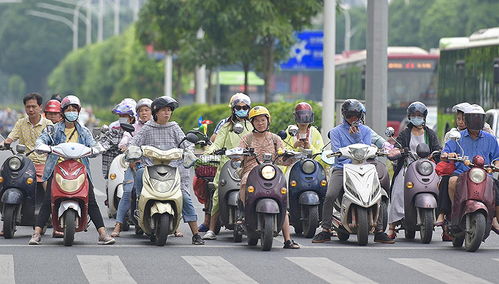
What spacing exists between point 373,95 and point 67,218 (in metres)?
11.3

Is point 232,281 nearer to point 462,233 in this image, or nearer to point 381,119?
point 462,233

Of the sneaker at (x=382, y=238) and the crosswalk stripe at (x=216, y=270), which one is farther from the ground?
the sneaker at (x=382, y=238)

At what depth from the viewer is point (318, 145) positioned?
1711 centimetres

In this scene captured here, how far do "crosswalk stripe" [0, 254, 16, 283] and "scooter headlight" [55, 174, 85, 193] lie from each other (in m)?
1.10

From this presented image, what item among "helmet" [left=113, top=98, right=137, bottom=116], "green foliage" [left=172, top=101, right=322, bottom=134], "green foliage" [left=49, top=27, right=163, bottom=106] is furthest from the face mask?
"green foliage" [left=49, top=27, right=163, bottom=106]

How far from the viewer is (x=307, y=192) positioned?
16.7 m

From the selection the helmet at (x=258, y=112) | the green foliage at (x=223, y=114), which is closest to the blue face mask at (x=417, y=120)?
the helmet at (x=258, y=112)

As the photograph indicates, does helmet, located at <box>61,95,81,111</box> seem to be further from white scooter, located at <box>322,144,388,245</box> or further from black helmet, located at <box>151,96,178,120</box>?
white scooter, located at <box>322,144,388,245</box>

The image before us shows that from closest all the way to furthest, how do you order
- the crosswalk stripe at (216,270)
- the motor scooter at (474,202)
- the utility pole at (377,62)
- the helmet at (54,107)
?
the crosswalk stripe at (216,270) → the motor scooter at (474,202) → the helmet at (54,107) → the utility pole at (377,62)

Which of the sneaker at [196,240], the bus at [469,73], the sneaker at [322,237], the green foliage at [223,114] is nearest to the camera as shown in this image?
the sneaker at [196,240]

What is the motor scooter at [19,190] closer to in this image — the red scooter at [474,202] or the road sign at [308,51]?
the red scooter at [474,202]

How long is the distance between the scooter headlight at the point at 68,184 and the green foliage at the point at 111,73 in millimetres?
57604

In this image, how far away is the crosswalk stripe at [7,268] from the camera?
481 inches

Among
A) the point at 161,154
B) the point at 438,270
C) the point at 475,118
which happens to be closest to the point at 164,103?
the point at 161,154
